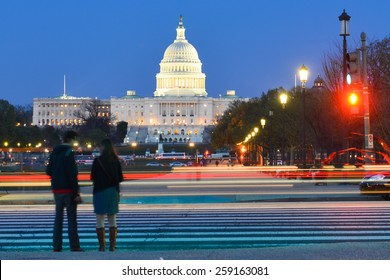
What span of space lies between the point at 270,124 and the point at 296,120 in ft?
36.7

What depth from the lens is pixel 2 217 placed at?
22750 mm

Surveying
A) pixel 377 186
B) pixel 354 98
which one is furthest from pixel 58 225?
pixel 377 186

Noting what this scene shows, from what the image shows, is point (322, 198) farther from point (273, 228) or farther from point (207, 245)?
point (207, 245)

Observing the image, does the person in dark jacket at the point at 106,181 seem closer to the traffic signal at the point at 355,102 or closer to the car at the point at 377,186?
the traffic signal at the point at 355,102

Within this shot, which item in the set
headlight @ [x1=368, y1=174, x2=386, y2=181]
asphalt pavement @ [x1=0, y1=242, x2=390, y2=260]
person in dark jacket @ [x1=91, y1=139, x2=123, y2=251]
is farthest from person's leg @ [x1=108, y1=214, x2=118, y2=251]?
headlight @ [x1=368, y1=174, x2=386, y2=181]

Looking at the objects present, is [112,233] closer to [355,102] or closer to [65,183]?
[65,183]

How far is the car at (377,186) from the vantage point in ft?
103

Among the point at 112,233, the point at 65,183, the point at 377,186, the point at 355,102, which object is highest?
the point at 355,102

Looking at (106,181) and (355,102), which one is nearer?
(106,181)

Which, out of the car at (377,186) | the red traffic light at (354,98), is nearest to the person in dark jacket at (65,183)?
the red traffic light at (354,98)

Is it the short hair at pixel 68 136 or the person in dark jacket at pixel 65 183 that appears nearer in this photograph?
the person in dark jacket at pixel 65 183

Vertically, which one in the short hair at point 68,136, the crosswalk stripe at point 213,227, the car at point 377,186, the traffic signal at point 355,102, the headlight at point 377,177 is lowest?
the crosswalk stripe at point 213,227

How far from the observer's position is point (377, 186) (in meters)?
31.8
